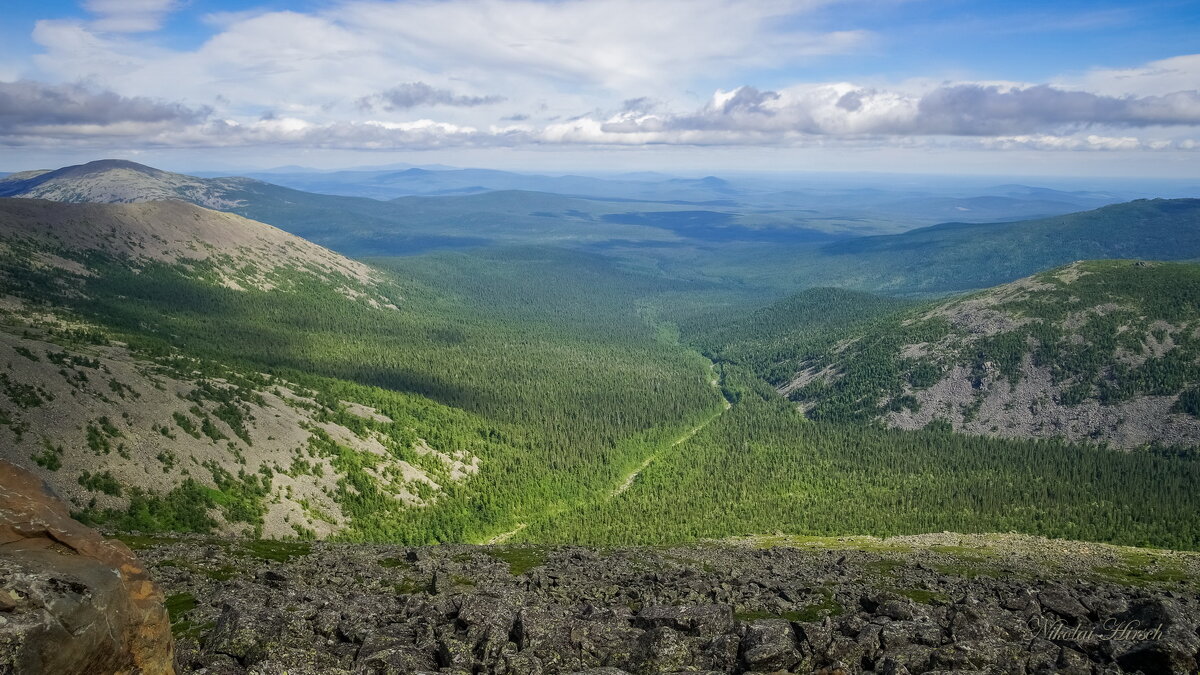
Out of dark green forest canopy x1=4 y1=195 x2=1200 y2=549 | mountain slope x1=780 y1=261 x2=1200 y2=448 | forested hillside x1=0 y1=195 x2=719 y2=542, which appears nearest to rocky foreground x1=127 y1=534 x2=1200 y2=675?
forested hillside x1=0 y1=195 x2=719 y2=542

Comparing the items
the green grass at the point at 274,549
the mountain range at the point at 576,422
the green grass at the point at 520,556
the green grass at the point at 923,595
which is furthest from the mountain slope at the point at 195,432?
the green grass at the point at 923,595

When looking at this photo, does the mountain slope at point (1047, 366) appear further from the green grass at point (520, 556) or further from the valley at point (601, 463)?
the green grass at point (520, 556)

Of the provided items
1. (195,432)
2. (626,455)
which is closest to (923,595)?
(626,455)

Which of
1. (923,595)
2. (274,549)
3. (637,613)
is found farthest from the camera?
(274,549)

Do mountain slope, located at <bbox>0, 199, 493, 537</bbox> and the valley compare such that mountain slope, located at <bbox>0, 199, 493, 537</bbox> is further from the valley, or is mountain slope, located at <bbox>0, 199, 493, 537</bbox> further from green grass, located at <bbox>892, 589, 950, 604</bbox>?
green grass, located at <bbox>892, 589, 950, 604</bbox>

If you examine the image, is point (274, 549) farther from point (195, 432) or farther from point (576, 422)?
point (576, 422)

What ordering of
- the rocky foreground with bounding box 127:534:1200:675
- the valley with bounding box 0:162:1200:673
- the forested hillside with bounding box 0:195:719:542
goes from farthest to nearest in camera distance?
the forested hillside with bounding box 0:195:719:542, the valley with bounding box 0:162:1200:673, the rocky foreground with bounding box 127:534:1200:675
